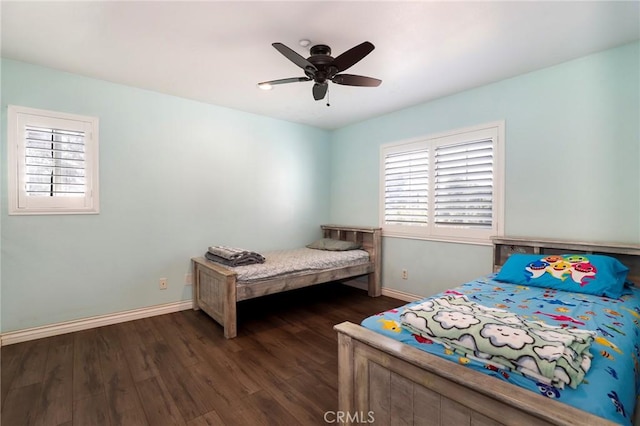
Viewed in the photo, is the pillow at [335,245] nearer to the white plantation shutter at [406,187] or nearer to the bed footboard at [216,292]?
the white plantation shutter at [406,187]

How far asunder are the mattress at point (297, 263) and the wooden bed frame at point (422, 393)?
1.59m

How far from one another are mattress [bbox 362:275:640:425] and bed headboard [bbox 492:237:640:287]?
0.24 metres

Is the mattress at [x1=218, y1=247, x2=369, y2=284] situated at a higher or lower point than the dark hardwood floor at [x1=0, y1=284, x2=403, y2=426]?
higher

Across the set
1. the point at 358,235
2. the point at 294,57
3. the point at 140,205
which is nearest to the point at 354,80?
the point at 294,57

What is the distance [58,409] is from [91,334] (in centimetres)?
119

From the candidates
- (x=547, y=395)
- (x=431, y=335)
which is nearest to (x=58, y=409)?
(x=431, y=335)

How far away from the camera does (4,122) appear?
2.54 meters

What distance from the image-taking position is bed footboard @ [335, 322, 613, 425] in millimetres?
896

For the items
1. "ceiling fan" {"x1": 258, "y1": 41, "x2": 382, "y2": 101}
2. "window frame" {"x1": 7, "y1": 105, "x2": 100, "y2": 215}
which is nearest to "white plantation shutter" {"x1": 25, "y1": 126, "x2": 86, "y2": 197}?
"window frame" {"x1": 7, "y1": 105, "x2": 100, "y2": 215}

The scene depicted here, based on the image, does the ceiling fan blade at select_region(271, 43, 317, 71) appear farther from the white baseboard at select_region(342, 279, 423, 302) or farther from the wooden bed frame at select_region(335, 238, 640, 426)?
the white baseboard at select_region(342, 279, 423, 302)

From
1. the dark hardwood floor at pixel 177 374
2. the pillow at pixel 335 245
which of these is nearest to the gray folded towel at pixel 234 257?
the dark hardwood floor at pixel 177 374

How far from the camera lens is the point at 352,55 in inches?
79.3

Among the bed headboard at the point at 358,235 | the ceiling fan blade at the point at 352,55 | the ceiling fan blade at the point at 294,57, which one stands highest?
the ceiling fan blade at the point at 352,55

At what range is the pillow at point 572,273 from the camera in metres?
1.97
